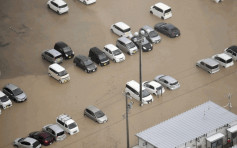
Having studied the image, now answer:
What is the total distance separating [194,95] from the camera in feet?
279

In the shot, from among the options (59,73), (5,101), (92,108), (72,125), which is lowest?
(72,125)

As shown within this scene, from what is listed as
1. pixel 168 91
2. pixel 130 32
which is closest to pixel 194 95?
pixel 168 91

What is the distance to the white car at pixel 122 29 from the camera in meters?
96.3

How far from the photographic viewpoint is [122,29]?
316ft

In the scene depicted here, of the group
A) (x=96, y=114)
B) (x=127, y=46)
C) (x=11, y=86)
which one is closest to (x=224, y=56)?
(x=127, y=46)

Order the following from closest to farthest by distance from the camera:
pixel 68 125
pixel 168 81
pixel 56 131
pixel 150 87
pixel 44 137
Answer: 1. pixel 44 137
2. pixel 56 131
3. pixel 68 125
4. pixel 150 87
5. pixel 168 81

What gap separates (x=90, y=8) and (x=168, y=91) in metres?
22.9

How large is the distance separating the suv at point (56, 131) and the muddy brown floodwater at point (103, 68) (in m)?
0.56

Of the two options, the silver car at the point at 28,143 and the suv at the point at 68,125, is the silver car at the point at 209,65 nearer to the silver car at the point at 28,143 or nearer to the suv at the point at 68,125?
the suv at the point at 68,125

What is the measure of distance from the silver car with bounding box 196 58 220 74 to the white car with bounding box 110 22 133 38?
11.5 m

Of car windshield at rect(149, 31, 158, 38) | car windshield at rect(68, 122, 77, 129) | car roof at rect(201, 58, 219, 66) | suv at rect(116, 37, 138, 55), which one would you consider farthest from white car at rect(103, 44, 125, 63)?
car windshield at rect(68, 122, 77, 129)

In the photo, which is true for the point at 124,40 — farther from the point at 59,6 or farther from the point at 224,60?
the point at 224,60

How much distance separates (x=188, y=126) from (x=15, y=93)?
20686 millimetres

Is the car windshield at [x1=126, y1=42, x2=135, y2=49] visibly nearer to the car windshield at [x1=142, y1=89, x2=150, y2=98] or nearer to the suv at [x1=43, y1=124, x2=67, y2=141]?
the car windshield at [x1=142, y1=89, x2=150, y2=98]
